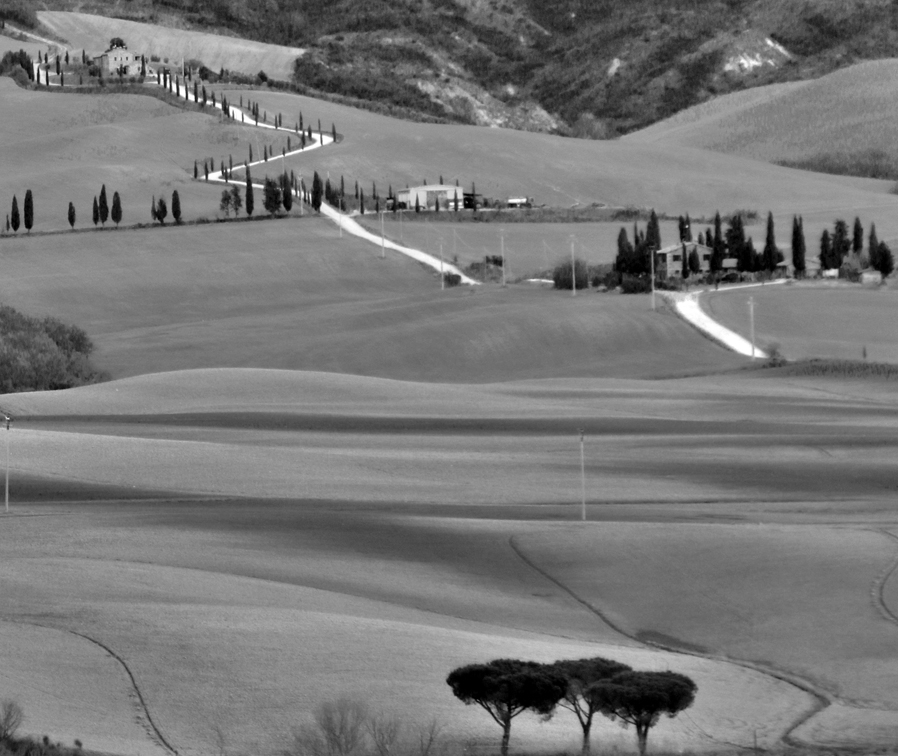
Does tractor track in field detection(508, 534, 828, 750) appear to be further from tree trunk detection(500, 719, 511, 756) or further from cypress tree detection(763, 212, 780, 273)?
cypress tree detection(763, 212, 780, 273)

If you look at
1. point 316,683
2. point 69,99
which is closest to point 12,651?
point 316,683

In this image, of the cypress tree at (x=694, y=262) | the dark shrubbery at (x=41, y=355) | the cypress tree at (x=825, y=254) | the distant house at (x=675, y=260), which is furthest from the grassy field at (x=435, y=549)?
the cypress tree at (x=825, y=254)

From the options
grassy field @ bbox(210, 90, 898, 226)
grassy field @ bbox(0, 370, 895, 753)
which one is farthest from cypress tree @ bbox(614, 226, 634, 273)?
grassy field @ bbox(210, 90, 898, 226)

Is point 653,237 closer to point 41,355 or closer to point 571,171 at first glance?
point 41,355

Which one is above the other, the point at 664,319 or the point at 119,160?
the point at 119,160

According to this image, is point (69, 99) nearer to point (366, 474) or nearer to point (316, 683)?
point (366, 474)

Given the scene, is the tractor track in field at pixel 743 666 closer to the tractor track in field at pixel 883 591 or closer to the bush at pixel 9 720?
the tractor track in field at pixel 883 591
